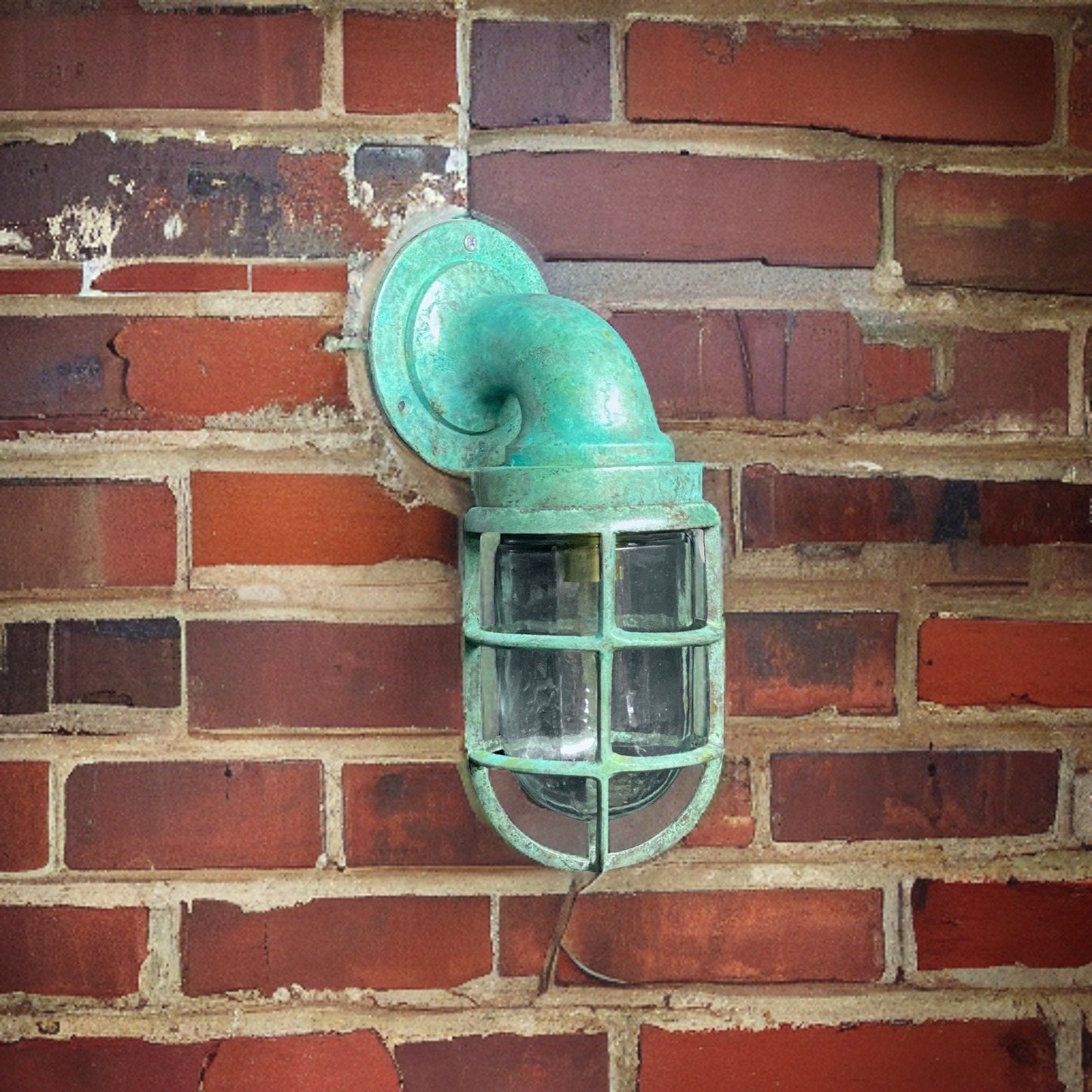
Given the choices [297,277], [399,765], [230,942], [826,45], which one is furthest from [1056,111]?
[230,942]

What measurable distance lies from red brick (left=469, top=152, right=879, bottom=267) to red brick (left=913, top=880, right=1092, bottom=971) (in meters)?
0.50

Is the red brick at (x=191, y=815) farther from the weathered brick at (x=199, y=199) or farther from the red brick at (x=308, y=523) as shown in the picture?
the weathered brick at (x=199, y=199)

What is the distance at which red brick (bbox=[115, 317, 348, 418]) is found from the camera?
858 mm

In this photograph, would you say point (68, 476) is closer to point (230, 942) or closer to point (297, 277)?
point (297, 277)

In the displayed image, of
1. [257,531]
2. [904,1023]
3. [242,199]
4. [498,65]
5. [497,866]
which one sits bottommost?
[904,1023]

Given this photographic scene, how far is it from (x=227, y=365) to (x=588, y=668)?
37 cm

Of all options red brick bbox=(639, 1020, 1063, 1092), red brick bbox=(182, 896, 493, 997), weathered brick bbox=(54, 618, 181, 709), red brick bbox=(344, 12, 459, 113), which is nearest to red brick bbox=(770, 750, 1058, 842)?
red brick bbox=(639, 1020, 1063, 1092)

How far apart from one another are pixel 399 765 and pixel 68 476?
1.08 feet

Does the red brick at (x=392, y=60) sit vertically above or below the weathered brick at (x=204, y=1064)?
above

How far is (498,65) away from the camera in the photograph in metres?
0.87

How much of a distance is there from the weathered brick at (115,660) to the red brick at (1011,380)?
62 cm

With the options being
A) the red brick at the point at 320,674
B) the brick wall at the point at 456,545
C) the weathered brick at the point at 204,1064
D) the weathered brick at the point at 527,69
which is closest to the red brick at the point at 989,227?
the brick wall at the point at 456,545

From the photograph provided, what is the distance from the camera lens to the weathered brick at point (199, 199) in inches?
33.4

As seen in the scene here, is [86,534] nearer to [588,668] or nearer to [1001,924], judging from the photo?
[588,668]
